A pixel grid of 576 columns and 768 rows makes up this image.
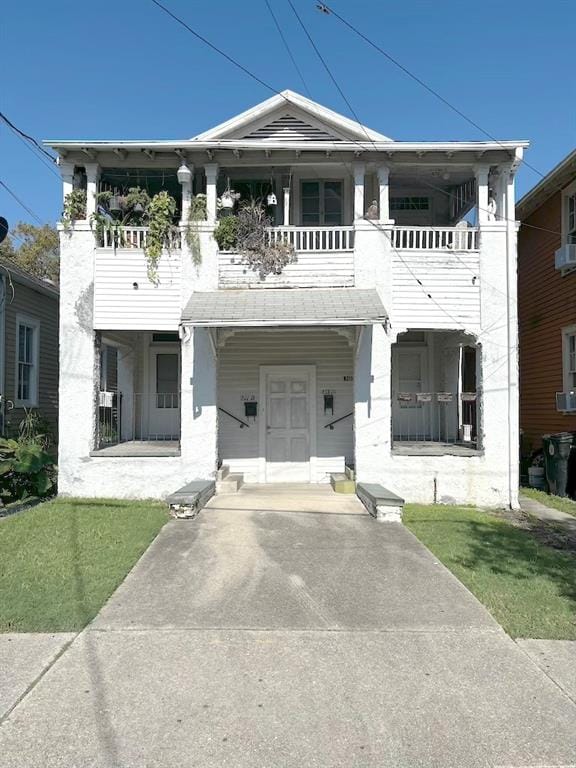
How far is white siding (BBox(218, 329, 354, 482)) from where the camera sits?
39.2 feet

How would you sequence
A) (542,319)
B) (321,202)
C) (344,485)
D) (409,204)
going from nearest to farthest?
(344,485)
(321,202)
(409,204)
(542,319)

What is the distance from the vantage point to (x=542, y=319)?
14914 mm

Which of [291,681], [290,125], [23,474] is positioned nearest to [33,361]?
[23,474]

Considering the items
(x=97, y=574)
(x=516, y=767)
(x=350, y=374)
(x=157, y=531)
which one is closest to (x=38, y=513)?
(x=157, y=531)

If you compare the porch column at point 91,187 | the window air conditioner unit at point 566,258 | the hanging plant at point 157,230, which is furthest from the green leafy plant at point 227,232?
the window air conditioner unit at point 566,258

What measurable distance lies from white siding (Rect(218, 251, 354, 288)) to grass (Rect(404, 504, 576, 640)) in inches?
166

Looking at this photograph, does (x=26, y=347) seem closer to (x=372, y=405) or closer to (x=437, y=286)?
(x=372, y=405)

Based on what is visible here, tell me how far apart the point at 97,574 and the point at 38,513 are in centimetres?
339

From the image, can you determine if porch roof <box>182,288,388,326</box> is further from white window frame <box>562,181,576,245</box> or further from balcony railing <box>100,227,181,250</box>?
white window frame <box>562,181,576,245</box>

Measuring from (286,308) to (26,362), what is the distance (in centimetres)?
769

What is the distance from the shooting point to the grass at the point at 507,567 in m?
5.00

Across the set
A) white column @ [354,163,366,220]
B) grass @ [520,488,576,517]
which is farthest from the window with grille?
grass @ [520,488,576,517]

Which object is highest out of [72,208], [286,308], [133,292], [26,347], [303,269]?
[72,208]

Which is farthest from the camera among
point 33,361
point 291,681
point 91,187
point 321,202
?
point 33,361
